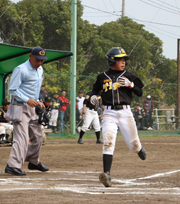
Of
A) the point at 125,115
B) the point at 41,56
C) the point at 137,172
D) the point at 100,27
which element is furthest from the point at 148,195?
the point at 100,27

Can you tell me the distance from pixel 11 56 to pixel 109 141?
7631 mm

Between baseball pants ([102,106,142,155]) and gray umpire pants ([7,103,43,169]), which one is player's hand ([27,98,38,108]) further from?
baseball pants ([102,106,142,155])

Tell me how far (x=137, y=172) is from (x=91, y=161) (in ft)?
6.19

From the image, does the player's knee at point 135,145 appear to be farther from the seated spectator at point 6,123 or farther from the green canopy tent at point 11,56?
the seated spectator at point 6,123

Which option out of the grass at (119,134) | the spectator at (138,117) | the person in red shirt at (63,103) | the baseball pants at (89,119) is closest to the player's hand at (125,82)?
the baseball pants at (89,119)

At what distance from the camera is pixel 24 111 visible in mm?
6789

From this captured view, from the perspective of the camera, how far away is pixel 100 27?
37.6 m

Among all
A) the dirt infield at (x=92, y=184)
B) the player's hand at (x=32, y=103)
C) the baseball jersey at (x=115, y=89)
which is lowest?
the dirt infield at (x=92, y=184)

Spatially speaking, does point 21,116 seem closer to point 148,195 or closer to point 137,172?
point 137,172

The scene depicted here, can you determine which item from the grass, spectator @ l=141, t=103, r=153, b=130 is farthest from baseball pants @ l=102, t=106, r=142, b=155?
spectator @ l=141, t=103, r=153, b=130

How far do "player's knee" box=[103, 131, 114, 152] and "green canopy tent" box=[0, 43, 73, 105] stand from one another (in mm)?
6314

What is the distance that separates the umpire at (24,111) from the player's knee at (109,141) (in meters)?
1.28

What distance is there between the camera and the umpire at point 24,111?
6.64m

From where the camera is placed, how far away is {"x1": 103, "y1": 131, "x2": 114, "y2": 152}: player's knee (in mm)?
6020
